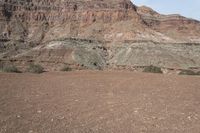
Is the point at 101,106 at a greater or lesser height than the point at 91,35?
greater

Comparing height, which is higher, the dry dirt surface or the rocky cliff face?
the dry dirt surface

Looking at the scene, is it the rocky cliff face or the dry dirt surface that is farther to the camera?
the rocky cliff face

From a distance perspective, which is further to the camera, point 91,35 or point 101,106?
point 91,35

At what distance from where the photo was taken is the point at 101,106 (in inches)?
409

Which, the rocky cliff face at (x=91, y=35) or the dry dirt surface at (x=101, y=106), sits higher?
the dry dirt surface at (x=101, y=106)

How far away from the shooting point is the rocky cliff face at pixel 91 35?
284 ft

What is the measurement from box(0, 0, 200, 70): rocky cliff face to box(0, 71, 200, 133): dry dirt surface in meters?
59.8

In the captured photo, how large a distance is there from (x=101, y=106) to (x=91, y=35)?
322 ft

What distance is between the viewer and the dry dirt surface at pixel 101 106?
328 inches

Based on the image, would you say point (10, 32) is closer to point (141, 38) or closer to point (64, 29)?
point (64, 29)

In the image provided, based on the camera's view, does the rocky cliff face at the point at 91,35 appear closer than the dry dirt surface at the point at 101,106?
No

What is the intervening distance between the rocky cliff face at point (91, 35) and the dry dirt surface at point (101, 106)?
196 ft

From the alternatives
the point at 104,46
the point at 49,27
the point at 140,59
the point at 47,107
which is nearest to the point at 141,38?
the point at 104,46

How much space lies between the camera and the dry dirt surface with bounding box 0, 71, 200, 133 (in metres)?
8.33
